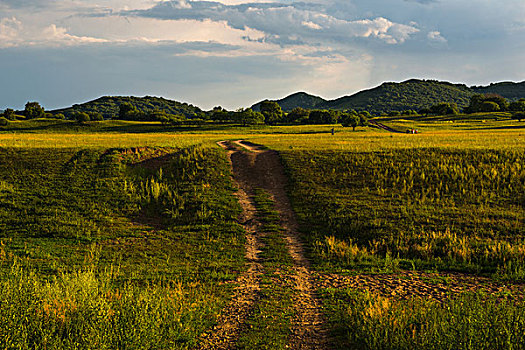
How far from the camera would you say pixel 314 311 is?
33.9ft

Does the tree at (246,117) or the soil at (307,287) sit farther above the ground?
the tree at (246,117)

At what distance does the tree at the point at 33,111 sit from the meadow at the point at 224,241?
111 m

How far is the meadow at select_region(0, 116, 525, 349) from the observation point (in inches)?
302

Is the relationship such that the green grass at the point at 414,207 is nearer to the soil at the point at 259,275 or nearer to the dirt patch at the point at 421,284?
the soil at the point at 259,275

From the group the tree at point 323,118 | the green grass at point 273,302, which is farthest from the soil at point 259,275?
the tree at point 323,118

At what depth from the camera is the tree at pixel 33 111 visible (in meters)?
124

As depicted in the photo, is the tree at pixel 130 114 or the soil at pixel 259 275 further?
the tree at pixel 130 114

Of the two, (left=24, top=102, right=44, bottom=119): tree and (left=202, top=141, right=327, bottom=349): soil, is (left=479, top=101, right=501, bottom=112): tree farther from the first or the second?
(left=24, top=102, right=44, bottom=119): tree

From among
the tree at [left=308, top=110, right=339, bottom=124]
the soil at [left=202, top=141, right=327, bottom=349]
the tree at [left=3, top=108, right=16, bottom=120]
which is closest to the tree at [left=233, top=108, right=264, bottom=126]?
the tree at [left=308, top=110, right=339, bottom=124]

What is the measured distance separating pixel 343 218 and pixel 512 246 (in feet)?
25.1

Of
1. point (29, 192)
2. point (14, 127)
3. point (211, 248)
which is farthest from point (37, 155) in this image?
point (14, 127)

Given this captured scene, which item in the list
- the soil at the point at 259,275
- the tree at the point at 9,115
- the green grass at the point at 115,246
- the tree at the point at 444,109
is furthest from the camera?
the tree at the point at 444,109

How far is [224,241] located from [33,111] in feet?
447

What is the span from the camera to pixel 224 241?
17.7 meters
